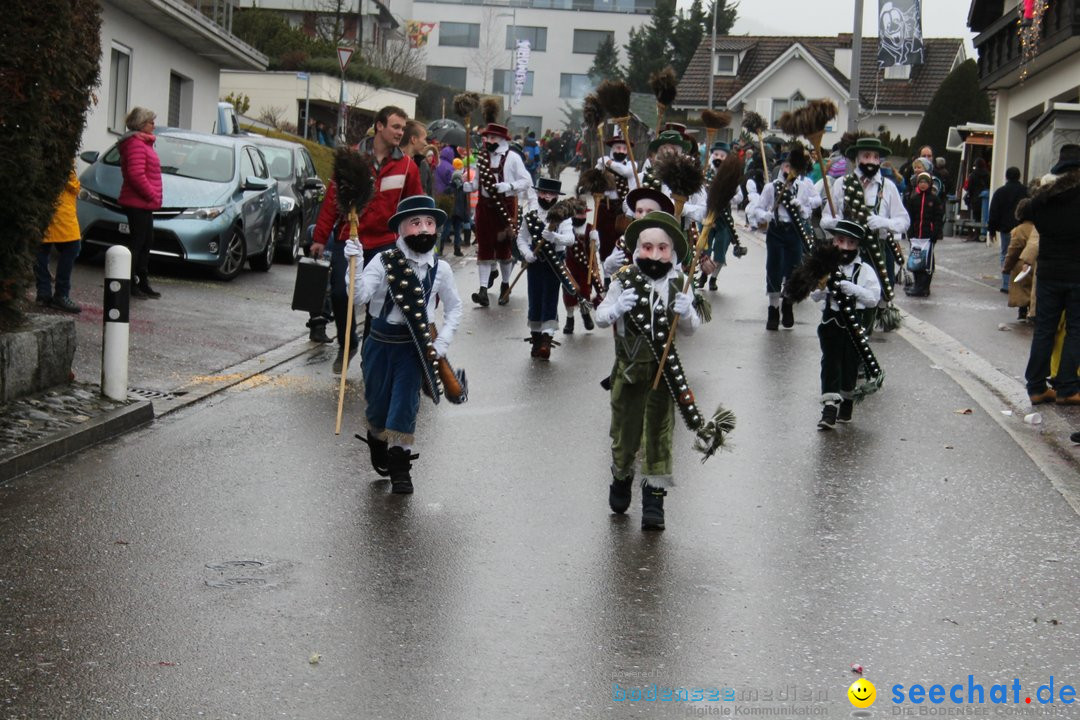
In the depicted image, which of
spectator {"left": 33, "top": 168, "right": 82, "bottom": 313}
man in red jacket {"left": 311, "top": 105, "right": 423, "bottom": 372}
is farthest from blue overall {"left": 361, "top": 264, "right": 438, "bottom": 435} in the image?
spectator {"left": 33, "top": 168, "right": 82, "bottom": 313}


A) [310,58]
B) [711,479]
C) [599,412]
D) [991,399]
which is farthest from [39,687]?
[310,58]

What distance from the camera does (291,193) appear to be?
69.0 feet

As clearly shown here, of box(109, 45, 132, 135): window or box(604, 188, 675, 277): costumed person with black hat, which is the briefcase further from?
box(109, 45, 132, 135): window

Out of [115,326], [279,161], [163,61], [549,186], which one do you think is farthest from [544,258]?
[163,61]

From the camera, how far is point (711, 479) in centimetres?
891

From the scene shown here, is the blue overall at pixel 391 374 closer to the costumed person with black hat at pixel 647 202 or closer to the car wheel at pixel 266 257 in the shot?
the costumed person with black hat at pixel 647 202

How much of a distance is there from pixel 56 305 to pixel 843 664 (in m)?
9.81

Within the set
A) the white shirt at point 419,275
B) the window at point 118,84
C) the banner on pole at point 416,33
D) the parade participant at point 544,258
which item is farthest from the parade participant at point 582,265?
the banner on pole at point 416,33

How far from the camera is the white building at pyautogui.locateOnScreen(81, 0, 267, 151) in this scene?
2308 cm

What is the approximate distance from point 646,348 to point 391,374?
4.98 ft

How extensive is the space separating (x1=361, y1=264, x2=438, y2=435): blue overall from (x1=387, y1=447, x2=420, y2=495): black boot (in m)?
Result: 0.12

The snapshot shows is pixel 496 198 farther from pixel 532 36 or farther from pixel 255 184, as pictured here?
pixel 532 36

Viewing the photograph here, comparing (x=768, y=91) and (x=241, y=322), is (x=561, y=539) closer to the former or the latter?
(x=241, y=322)

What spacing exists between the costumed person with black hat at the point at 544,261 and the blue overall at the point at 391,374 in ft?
17.0
